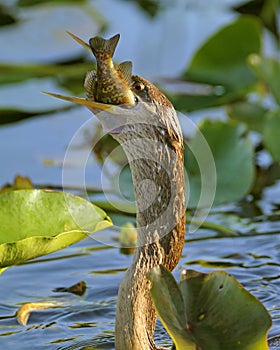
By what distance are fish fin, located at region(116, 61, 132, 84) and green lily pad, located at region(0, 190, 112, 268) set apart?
342 mm

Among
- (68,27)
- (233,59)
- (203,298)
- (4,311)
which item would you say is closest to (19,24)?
(68,27)

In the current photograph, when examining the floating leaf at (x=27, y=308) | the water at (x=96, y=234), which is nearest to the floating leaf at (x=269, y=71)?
the water at (x=96, y=234)

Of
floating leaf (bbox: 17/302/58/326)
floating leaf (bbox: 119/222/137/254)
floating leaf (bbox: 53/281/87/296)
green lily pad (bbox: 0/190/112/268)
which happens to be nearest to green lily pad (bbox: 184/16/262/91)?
floating leaf (bbox: 119/222/137/254)

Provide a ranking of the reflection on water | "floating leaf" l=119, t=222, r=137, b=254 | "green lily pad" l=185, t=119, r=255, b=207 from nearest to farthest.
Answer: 1. the reflection on water
2. "floating leaf" l=119, t=222, r=137, b=254
3. "green lily pad" l=185, t=119, r=255, b=207

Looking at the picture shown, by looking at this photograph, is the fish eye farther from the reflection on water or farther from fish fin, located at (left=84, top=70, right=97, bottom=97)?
the reflection on water

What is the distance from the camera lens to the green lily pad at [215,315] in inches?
89.0

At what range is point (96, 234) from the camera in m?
3.86

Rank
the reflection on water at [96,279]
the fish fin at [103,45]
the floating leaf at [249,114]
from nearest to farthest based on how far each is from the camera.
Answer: the fish fin at [103,45] < the reflection on water at [96,279] < the floating leaf at [249,114]

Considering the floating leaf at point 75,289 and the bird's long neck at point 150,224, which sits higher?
the bird's long neck at point 150,224

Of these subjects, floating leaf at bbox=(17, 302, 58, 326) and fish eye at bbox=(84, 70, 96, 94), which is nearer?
fish eye at bbox=(84, 70, 96, 94)

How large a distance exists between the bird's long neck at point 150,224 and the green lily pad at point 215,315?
26 cm

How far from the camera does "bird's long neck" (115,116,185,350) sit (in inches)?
97.9

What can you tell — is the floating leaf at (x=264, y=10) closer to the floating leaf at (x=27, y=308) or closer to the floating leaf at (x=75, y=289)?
the floating leaf at (x=75, y=289)

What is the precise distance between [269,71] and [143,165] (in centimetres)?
211
